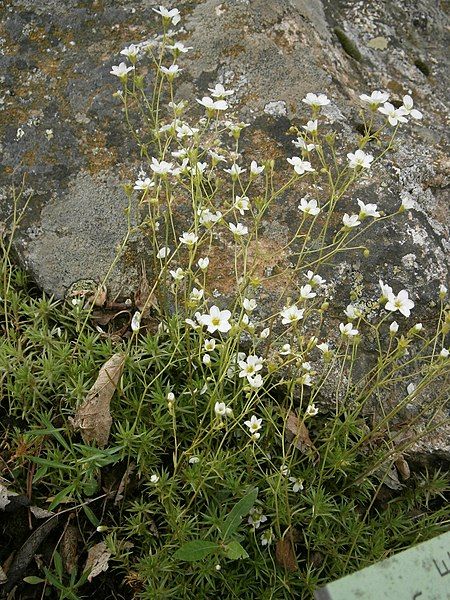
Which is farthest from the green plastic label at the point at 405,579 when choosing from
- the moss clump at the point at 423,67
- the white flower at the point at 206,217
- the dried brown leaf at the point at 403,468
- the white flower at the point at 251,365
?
the moss clump at the point at 423,67

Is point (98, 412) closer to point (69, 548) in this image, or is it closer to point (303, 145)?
point (69, 548)

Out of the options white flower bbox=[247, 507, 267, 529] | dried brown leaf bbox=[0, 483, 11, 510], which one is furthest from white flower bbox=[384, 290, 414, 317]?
dried brown leaf bbox=[0, 483, 11, 510]

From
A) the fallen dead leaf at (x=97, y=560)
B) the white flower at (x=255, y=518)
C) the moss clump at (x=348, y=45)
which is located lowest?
the fallen dead leaf at (x=97, y=560)

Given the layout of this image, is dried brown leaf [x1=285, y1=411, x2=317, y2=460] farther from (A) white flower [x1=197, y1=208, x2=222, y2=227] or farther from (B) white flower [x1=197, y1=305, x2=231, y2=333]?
(A) white flower [x1=197, y1=208, x2=222, y2=227]

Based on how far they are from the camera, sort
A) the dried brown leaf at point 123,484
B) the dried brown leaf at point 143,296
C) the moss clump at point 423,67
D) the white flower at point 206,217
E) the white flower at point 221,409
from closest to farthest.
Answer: the white flower at point 221,409, the dried brown leaf at point 123,484, the white flower at point 206,217, the dried brown leaf at point 143,296, the moss clump at point 423,67

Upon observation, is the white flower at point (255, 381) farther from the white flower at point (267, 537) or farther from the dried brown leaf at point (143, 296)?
Answer: the dried brown leaf at point (143, 296)

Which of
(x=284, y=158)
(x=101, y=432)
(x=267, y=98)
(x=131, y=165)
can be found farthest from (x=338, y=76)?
(x=101, y=432)
